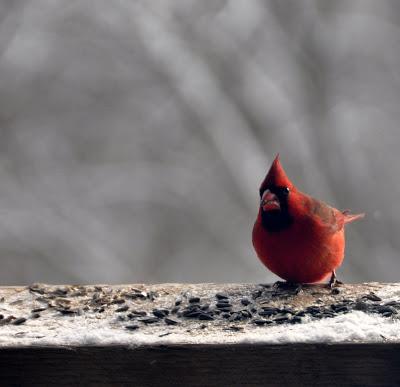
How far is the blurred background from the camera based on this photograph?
7.42m

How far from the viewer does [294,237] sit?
142 inches

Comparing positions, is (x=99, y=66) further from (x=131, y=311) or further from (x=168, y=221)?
(x=131, y=311)

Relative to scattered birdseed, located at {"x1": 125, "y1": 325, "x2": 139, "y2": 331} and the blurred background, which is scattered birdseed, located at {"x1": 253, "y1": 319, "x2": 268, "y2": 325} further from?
the blurred background

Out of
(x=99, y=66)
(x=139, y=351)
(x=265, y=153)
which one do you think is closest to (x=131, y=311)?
(x=139, y=351)

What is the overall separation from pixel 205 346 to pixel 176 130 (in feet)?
17.3

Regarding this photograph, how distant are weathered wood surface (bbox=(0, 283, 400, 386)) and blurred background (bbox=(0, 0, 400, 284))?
425cm

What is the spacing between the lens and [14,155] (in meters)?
7.57

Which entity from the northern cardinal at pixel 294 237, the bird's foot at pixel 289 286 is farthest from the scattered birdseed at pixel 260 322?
the northern cardinal at pixel 294 237

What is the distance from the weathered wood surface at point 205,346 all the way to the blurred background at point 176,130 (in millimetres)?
4253

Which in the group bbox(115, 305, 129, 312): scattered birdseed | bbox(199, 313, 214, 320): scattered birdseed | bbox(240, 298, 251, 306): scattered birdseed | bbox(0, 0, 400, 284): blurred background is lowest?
bbox(199, 313, 214, 320): scattered birdseed

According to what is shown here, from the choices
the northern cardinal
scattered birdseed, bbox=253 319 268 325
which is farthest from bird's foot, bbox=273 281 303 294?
scattered birdseed, bbox=253 319 268 325

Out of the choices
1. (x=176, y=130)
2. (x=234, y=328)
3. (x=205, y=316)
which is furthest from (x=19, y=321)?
(x=176, y=130)

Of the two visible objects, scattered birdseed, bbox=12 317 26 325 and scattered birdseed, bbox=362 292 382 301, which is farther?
scattered birdseed, bbox=362 292 382 301

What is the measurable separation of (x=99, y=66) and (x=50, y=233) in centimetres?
156
